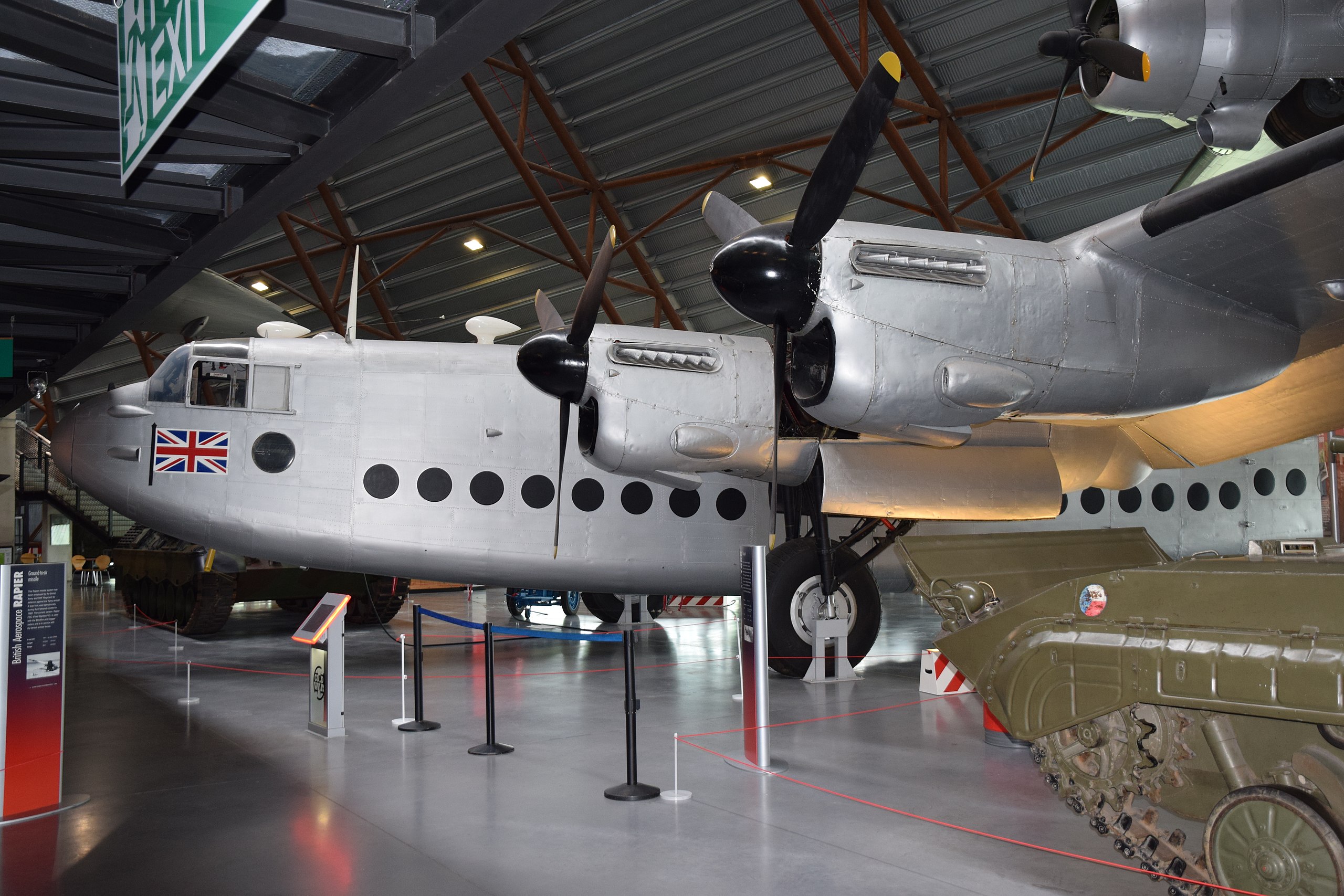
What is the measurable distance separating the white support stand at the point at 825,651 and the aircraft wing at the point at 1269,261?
12.5 feet

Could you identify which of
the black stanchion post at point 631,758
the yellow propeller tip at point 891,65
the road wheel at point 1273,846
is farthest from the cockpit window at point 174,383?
the road wheel at point 1273,846

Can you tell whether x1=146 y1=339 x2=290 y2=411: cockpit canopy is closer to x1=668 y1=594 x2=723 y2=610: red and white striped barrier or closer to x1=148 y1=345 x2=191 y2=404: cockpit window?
x1=148 y1=345 x2=191 y2=404: cockpit window

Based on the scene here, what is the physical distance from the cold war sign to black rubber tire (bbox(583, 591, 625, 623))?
1454 cm

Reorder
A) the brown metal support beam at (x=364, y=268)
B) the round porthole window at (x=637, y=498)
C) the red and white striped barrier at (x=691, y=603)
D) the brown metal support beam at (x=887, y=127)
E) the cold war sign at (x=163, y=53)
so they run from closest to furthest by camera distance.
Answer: the cold war sign at (x=163, y=53) → the round porthole window at (x=637, y=498) → the brown metal support beam at (x=887, y=127) → the red and white striped barrier at (x=691, y=603) → the brown metal support beam at (x=364, y=268)

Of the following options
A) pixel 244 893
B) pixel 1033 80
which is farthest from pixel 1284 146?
pixel 1033 80

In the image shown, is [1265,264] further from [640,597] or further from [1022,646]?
[640,597]

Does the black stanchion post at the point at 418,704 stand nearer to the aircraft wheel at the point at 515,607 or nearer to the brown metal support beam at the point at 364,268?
the aircraft wheel at the point at 515,607

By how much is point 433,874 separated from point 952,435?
5.02 m

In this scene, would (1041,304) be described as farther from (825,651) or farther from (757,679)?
(825,651)

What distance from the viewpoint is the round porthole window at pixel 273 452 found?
32.8 feet

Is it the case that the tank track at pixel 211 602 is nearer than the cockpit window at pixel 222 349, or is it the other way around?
the cockpit window at pixel 222 349

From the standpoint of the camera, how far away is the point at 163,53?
3059mm

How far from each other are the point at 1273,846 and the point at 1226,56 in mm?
4156

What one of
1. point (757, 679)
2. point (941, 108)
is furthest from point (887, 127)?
point (757, 679)
